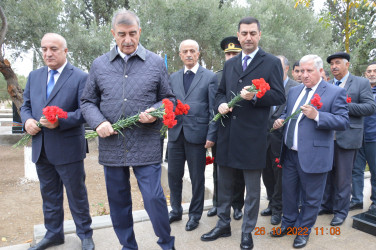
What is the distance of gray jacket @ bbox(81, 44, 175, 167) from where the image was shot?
266 cm

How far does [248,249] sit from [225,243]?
27cm

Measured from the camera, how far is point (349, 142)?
12.9 ft

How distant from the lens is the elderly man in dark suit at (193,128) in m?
3.65

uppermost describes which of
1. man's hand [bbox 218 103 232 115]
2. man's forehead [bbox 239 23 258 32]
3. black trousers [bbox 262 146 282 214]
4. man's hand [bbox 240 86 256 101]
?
man's forehead [bbox 239 23 258 32]

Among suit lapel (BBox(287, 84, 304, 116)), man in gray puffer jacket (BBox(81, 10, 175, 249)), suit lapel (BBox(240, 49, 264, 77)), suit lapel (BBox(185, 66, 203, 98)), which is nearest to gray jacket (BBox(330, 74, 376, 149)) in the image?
suit lapel (BBox(287, 84, 304, 116))

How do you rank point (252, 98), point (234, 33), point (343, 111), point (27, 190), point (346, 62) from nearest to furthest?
point (252, 98), point (343, 111), point (346, 62), point (27, 190), point (234, 33)

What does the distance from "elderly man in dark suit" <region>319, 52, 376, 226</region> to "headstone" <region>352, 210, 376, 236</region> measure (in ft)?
0.62

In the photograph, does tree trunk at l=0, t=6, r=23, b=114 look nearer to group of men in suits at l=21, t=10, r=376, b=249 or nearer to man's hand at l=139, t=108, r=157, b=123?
group of men in suits at l=21, t=10, r=376, b=249

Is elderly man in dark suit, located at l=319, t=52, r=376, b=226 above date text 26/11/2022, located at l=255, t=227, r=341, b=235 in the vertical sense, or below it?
above

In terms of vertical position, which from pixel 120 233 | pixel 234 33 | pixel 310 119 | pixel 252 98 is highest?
pixel 234 33

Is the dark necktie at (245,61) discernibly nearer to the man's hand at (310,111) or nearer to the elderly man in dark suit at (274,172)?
the man's hand at (310,111)

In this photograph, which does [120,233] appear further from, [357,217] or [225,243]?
[357,217]

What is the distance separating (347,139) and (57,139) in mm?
3571

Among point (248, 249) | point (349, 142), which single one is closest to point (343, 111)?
point (349, 142)
